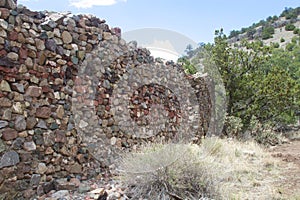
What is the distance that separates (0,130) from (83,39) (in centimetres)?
179

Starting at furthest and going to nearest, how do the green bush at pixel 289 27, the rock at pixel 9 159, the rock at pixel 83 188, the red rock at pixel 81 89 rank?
the green bush at pixel 289 27 < the red rock at pixel 81 89 < the rock at pixel 83 188 < the rock at pixel 9 159

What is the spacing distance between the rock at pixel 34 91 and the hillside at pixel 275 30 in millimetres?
31382

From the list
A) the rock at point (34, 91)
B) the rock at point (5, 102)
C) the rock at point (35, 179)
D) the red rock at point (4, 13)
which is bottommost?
the rock at point (35, 179)

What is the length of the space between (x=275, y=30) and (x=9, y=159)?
42.4 metres

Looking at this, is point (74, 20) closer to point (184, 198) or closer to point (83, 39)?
point (83, 39)

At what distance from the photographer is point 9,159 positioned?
11.1ft

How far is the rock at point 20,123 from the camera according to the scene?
3502mm

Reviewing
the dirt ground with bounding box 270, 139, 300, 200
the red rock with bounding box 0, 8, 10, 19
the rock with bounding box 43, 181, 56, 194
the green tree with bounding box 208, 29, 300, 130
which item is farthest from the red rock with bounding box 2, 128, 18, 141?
the green tree with bounding box 208, 29, 300, 130

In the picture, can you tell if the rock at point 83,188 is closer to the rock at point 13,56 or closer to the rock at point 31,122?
the rock at point 31,122

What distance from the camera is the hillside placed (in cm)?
3544

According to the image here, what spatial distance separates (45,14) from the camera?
161 inches

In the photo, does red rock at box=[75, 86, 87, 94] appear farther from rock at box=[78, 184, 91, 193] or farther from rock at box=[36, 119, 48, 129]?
rock at box=[78, 184, 91, 193]

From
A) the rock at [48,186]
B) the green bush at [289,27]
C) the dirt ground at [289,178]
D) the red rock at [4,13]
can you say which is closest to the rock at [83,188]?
the rock at [48,186]

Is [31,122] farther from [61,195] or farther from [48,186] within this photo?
[61,195]
